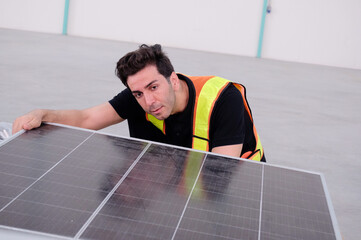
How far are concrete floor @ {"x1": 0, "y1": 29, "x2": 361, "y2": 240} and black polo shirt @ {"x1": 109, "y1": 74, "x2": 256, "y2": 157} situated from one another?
4.95 ft

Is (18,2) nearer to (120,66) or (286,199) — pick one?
(120,66)

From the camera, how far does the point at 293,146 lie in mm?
5770

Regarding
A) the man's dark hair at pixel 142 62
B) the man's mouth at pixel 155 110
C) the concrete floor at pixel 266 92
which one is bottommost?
the concrete floor at pixel 266 92

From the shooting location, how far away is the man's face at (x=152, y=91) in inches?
104

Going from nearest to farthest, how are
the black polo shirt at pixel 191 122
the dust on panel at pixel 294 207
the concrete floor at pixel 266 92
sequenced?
the dust on panel at pixel 294 207 < the black polo shirt at pixel 191 122 < the concrete floor at pixel 266 92

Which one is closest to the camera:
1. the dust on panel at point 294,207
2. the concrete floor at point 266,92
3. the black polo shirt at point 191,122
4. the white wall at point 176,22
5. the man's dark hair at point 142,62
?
the dust on panel at point 294,207

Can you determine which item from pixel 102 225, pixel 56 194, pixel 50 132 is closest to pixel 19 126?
pixel 50 132

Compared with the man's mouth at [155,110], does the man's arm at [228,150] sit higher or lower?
lower

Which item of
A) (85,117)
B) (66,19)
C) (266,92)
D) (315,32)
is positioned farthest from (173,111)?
(66,19)

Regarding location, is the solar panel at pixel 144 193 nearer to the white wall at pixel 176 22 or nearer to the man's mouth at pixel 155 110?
the man's mouth at pixel 155 110

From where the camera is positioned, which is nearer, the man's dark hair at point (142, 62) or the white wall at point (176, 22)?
the man's dark hair at point (142, 62)

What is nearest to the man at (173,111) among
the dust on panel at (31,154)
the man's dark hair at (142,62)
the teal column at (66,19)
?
the man's dark hair at (142,62)

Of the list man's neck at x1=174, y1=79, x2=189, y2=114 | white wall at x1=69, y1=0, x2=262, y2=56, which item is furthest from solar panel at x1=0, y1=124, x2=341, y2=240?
white wall at x1=69, y1=0, x2=262, y2=56

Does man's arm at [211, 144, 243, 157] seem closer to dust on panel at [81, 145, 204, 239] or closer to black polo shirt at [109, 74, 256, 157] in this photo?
black polo shirt at [109, 74, 256, 157]
